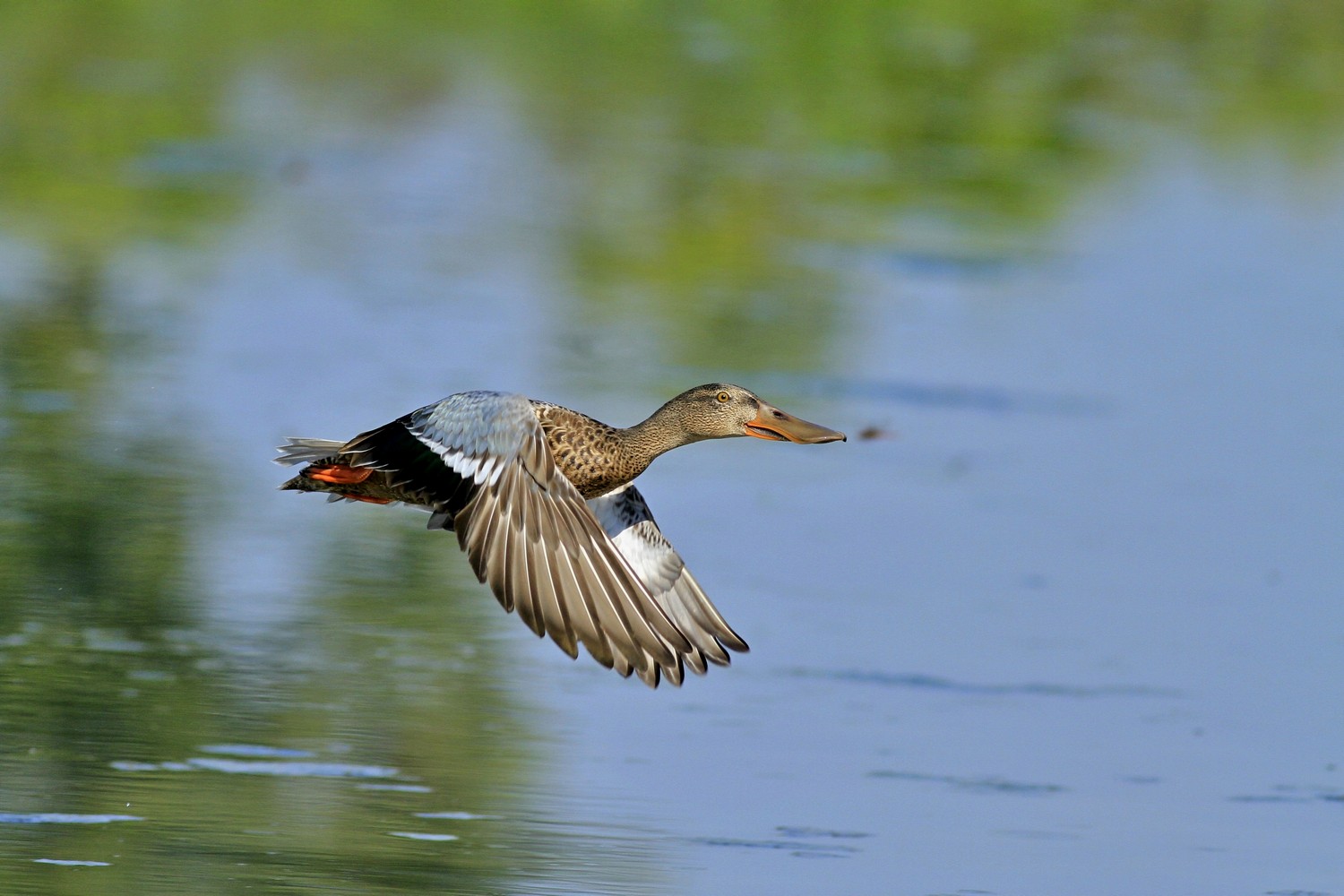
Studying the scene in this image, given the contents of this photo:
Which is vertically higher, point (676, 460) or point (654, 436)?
point (676, 460)

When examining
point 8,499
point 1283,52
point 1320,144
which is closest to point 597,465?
point 8,499

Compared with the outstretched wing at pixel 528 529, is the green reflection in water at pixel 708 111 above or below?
above

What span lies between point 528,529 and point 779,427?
146 centimetres

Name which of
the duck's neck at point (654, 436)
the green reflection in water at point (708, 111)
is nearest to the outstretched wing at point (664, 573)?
the duck's neck at point (654, 436)

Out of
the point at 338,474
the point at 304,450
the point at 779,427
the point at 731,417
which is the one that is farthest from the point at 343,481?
the point at 779,427

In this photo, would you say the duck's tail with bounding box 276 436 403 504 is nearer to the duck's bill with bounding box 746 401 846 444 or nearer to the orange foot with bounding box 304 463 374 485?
the orange foot with bounding box 304 463 374 485

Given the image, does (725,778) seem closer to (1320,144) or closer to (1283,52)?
(1320,144)

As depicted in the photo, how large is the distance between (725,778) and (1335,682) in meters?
2.73

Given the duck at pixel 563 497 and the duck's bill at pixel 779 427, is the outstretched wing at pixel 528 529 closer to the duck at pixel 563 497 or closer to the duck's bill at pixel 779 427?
the duck at pixel 563 497

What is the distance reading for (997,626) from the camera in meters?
9.59

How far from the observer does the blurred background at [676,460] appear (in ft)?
24.8

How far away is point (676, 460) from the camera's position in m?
11.4

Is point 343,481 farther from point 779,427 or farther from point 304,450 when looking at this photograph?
point 779,427

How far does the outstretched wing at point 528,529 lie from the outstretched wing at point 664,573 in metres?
0.35
